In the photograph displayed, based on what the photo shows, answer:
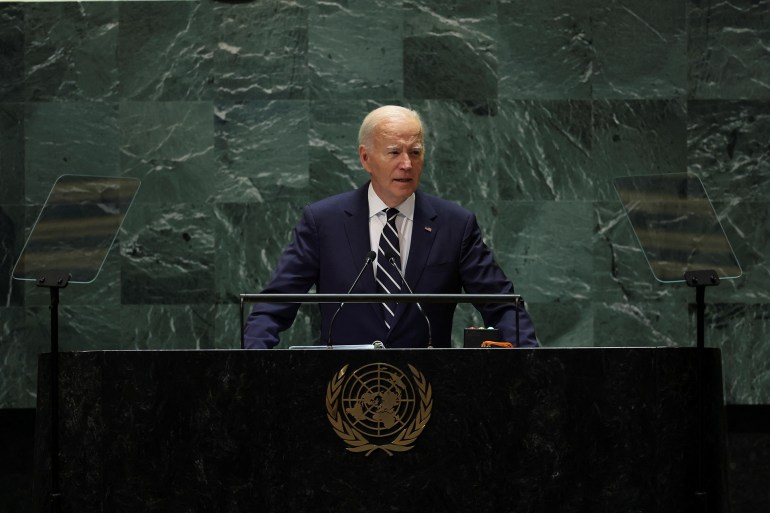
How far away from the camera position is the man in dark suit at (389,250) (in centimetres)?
442

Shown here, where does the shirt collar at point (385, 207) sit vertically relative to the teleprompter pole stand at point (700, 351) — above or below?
above

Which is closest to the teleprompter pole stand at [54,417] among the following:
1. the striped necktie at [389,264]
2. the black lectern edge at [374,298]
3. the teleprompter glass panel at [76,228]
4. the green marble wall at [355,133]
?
the teleprompter glass panel at [76,228]

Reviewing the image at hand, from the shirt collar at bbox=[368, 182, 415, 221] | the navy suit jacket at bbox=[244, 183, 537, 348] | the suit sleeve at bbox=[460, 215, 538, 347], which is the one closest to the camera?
the suit sleeve at bbox=[460, 215, 538, 347]

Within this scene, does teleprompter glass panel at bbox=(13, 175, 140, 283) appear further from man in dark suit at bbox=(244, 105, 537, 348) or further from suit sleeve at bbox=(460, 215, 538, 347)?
suit sleeve at bbox=(460, 215, 538, 347)

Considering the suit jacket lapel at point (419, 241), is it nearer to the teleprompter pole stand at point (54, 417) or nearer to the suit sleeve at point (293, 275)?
the suit sleeve at point (293, 275)

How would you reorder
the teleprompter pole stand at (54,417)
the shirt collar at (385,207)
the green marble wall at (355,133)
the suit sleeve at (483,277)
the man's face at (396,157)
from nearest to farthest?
1. the teleprompter pole stand at (54,417)
2. the suit sleeve at (483,277)
3. the man's face at (396,157)
4. the shirt collar at (385,207)
5. the green marble wall at (355,133)

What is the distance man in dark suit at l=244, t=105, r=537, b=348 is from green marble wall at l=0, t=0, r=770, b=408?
5.18 feet

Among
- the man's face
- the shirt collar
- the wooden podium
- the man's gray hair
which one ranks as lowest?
the wooden podium

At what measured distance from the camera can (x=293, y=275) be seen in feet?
14.8

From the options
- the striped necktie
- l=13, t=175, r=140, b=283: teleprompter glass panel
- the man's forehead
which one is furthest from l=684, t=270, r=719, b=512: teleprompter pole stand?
l=13, t=175, r=140, b=283: teleprompter glass panel

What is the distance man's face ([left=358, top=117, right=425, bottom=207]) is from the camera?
14.8 ft

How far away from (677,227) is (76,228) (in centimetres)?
183

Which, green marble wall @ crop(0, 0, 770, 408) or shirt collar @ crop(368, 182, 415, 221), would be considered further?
green marble wall @ crop(0, 0, 770, 408)

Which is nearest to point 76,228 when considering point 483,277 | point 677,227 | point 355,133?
point 483,277
